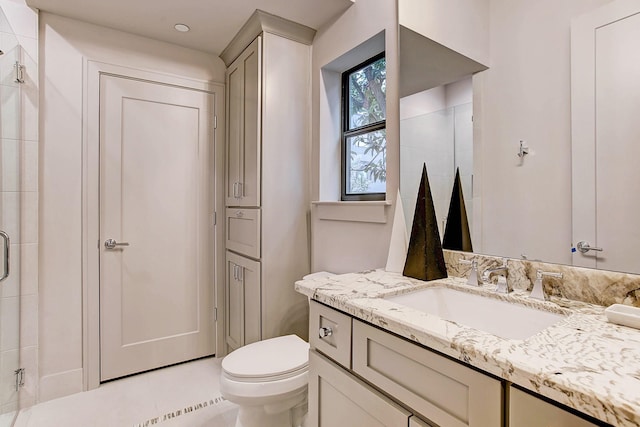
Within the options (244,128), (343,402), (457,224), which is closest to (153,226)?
(244,128)

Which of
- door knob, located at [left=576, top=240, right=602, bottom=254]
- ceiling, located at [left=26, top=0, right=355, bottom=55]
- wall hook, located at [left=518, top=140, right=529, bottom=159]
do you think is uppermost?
ceiling, located at [left=26, top=0, right=355, bottom=55]

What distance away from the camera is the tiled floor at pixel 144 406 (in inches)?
71.4

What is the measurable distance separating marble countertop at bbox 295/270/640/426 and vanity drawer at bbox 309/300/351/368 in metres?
0.06

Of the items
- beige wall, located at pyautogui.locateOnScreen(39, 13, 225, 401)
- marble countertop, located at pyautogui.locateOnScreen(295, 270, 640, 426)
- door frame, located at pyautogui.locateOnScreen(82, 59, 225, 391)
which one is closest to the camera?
marble countertop, located at pyautogui.locateOnScreen(295, 270, 640, 426)

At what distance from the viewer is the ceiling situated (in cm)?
192

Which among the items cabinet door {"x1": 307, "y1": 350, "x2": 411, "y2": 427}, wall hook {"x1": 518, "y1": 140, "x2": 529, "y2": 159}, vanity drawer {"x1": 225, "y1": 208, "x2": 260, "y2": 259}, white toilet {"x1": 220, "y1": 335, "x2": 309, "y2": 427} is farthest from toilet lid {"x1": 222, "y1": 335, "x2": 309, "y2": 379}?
wall hook {"x1": 518, "y1": 140, "x2": 529, "y2": 159}

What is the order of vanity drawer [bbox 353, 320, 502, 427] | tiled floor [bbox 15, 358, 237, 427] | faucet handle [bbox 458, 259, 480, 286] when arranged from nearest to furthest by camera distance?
vanity drawer [bbox 353, 320, 502, 427]
faucet handle [bbox 458, 259, 480, 286]
tiled floor [bbox 15, 358, 237, 427]

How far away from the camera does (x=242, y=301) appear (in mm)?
2301

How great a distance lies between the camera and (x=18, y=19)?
1.92 m

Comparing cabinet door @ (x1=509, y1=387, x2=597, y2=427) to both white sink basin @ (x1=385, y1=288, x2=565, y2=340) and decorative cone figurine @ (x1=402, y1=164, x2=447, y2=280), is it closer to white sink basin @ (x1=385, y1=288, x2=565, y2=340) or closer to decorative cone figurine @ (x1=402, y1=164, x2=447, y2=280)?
white sink basin @ (x1=385, y1=288, x2=565, y2=340)

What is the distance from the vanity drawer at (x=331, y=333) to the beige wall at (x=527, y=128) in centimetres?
68

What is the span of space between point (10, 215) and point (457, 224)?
238cm

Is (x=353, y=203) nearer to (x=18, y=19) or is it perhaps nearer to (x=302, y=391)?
(x=302, y=391)

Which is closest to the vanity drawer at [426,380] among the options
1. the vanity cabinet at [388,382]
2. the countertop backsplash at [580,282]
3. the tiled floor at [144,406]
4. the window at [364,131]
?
the vanity cabinet at [388,382]
